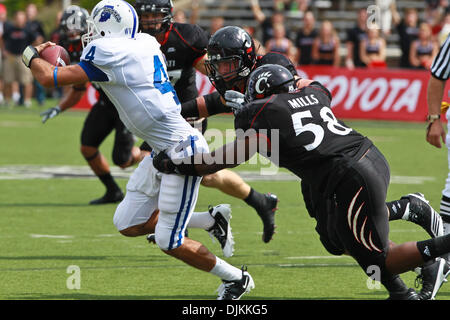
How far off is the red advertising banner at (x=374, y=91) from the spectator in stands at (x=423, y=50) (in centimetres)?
103

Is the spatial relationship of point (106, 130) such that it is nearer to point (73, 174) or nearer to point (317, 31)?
point (73, 174)

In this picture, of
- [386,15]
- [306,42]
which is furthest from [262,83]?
[386,15]

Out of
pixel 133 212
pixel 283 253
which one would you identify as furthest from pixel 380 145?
pixel 133 212

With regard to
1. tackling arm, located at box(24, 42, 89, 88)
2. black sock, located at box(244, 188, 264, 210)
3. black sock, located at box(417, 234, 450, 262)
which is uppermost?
tackling arm, located at box(24, 42, 89, 88)

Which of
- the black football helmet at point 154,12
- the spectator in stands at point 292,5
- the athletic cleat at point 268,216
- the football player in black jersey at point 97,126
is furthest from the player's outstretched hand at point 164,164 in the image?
the spectator in stands at point 292,5

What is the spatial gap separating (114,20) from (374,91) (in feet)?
40.7

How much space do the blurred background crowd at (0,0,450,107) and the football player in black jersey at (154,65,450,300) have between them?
10737mm

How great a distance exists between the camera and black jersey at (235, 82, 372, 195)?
15.3 feet

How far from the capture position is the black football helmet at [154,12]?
21.4ft

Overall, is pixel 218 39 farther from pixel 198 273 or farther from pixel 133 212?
pixel 198 273

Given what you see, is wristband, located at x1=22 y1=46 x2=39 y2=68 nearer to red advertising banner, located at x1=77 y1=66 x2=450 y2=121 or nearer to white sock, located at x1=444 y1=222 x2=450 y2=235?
white sock, located at x1=444 y1=222 x2=450 y2=235

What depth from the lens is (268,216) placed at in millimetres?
6980

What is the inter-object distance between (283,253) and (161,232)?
1.75 m

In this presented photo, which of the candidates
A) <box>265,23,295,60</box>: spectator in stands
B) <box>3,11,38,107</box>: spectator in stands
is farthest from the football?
<box>3,11,38,107</box>: spectator in stands
